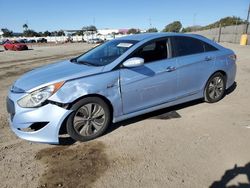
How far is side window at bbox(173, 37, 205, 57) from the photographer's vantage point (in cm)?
509

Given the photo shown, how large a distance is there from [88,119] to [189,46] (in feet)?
8.49

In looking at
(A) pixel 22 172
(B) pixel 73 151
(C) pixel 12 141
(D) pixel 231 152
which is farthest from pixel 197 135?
(C) pixel 12 141

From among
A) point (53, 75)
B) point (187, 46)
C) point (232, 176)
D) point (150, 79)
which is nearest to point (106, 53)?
point (150, 79)

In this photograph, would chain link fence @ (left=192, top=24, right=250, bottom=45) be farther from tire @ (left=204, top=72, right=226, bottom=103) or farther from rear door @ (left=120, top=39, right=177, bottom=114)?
rear door @ (left=120, top=39, right=177, bottom=114)

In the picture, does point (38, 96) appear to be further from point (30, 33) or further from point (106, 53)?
point (30, 33)

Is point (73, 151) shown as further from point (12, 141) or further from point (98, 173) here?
point (12, 141)

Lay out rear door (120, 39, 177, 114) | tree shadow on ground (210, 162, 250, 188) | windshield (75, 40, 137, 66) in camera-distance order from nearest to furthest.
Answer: tree shadow on ground (210, 162, 250, 188) → rear door (120, 39, 177, 114) → windshield (75, 40, 137, 66)

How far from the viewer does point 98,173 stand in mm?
3287

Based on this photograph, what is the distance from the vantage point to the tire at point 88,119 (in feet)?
13.0

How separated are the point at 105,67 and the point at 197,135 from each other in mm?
1837

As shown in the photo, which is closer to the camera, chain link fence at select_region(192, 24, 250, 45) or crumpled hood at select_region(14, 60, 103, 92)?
crumpled hood at select_region(14, 60, 103, 92)

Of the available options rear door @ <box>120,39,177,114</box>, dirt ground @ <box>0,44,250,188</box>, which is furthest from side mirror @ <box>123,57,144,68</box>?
dirt ground @ <box>0,44,250,188</box>

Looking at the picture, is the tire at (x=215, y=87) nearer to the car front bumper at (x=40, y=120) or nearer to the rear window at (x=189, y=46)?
the rear window at (x=189, y=46)

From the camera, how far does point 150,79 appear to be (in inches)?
179
